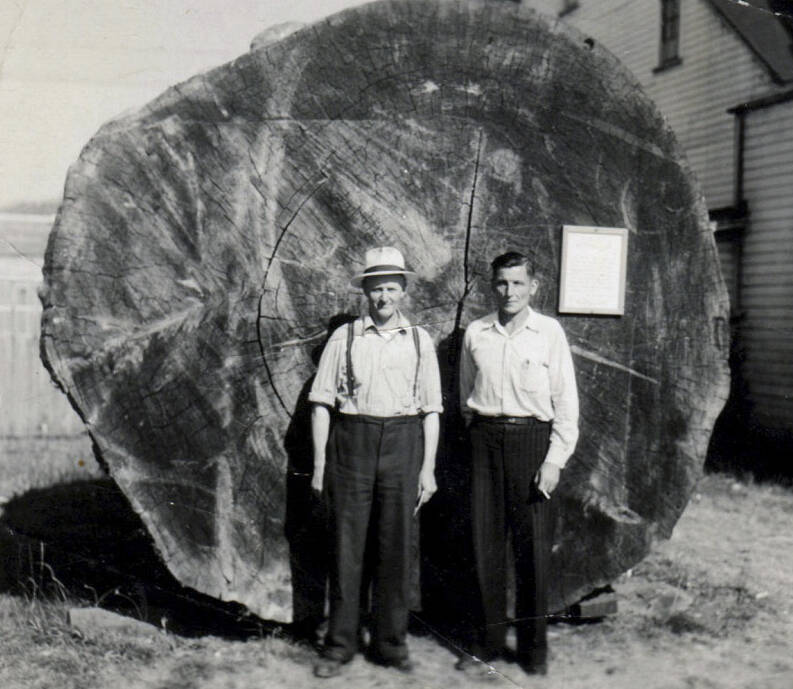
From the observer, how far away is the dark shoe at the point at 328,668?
3.69m

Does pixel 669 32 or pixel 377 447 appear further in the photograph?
pixel 669 32

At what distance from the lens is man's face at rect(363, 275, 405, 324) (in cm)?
361

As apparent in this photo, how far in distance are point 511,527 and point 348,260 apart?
1.30 metres

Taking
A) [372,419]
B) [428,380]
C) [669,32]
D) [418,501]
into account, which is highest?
[669,32]

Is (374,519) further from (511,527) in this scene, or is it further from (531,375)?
(531,375)

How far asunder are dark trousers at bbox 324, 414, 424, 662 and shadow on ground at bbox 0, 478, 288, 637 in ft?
1.61

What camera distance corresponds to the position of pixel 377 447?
3.65m

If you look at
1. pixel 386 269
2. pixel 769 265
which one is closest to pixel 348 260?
pixel 386 269

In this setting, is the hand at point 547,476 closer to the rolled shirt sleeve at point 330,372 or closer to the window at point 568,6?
the rolled shirt sleeve at point 330,372

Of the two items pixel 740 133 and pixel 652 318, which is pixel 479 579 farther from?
pixel 740 133

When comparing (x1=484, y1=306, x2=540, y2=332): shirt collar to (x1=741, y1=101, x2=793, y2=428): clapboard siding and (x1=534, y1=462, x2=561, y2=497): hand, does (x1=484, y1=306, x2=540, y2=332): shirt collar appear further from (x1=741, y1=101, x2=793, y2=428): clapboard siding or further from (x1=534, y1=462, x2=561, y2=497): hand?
(x1=741, y1=101, x2=793, y2=428): clapboard siding

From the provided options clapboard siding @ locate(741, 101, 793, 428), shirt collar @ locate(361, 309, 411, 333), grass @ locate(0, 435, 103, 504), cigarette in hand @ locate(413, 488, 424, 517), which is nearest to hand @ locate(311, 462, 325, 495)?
cigarette in hand @ locate(413, 488, 424, 517)

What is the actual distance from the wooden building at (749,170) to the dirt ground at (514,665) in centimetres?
534

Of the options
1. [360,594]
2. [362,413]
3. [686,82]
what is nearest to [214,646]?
[360,594]
